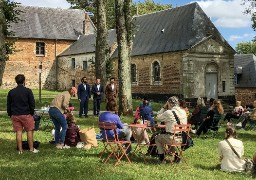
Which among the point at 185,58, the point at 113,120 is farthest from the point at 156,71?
the point at 113,120

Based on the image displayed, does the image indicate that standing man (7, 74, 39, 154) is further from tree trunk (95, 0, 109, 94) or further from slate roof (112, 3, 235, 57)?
slate roof (112, 3, 235, 57)

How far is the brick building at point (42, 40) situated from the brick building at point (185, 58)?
1358 centimetres

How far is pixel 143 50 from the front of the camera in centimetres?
3569

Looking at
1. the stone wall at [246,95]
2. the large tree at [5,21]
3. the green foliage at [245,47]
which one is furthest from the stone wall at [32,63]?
the green foliage at [245,47]

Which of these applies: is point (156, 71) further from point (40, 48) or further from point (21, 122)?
point (21, 122)

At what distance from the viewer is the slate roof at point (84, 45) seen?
4175cm

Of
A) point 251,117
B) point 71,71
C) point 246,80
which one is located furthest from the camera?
point 71,71

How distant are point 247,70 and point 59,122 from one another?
37.7 meters

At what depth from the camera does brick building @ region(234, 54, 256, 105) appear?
1678 inches

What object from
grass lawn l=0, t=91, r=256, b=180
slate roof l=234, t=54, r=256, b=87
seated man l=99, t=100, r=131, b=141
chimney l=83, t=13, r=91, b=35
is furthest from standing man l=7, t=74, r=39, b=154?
chimney l=83, t=13, r=91, b=35

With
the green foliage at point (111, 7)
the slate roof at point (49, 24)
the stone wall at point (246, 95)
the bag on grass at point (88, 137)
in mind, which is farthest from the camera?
the green foliage at point (111, 7)

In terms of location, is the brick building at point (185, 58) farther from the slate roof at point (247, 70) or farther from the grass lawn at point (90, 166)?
the grass lawn at point (90, 166)

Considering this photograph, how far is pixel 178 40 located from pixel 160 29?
12.2ft

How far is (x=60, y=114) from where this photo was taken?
395 inches
